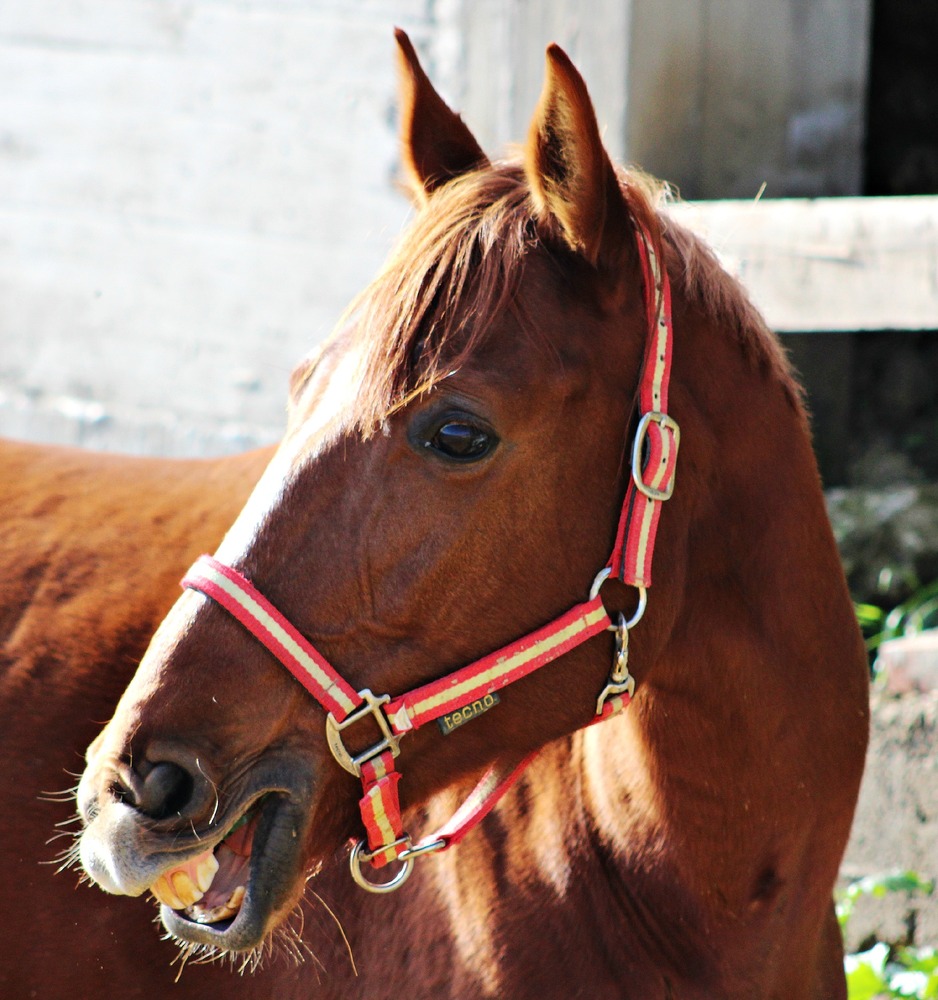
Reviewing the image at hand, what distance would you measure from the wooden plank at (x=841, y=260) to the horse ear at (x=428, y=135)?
111 cm

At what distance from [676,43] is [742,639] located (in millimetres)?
2402

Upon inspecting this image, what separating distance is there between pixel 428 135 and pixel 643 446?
62 cm

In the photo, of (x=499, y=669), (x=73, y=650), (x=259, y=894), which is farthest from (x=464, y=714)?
(x=73, y=650)

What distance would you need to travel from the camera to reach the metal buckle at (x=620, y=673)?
59.6 inches

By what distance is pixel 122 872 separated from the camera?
52.3 inches

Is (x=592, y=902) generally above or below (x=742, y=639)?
below

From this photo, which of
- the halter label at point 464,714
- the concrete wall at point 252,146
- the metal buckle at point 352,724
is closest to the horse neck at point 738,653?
the halter label at point 464,714

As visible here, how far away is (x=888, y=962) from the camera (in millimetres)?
2834

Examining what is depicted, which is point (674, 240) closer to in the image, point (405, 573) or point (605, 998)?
point (405, 573)

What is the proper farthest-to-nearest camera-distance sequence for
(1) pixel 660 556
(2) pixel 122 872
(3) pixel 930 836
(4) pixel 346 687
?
(3) pixel 930 836
(1) pixel 660 556
(4) pixel 346 687
(2) pixel 122 872

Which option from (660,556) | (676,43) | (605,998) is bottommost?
(605,998)

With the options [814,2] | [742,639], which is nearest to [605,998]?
[742,639]

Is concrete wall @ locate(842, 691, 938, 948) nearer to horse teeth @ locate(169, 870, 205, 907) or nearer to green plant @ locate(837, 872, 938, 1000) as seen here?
green plant @ locate(837, 872, 938, 1000)

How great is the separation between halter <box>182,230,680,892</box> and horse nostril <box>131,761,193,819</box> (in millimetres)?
178
